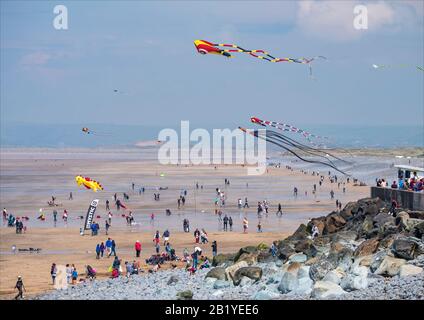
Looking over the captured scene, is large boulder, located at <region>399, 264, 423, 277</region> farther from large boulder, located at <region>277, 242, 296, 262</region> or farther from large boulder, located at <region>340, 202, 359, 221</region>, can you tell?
large boulder, located at <region>340, 202, 359, 221</region>

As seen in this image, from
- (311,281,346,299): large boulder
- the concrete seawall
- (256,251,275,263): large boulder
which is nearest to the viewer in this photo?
(311,281,346,299): large boulder

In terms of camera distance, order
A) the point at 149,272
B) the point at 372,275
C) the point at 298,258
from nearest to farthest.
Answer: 1. the point at 372,275
2. the point at 298,258
3. the point at 149,272

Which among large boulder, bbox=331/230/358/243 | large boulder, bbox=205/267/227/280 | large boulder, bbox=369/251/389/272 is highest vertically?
large boulder, bbox=331/230/358/243

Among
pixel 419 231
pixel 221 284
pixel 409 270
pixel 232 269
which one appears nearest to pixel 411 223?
pixel 419 231

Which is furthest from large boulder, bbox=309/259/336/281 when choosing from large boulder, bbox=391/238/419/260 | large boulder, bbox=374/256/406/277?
large boulder, bbox=391/238/419/260

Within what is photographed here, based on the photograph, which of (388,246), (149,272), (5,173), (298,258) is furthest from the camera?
(5,173)

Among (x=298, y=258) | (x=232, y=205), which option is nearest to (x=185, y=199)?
(x=232, y=205)

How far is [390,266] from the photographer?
20906mm

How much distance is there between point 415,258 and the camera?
21359mm

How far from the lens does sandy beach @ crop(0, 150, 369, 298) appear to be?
113ft

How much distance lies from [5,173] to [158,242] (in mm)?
67283

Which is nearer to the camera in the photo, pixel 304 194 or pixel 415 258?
pixel 415 258

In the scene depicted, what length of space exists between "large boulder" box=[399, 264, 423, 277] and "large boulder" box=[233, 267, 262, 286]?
4282mm
